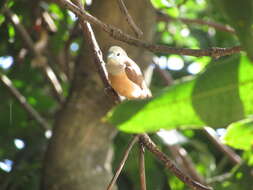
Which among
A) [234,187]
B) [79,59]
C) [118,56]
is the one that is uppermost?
[79,59]

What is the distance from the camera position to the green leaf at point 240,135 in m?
1.02

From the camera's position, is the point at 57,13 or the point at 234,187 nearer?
the point at 234,187

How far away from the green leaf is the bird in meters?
0.58

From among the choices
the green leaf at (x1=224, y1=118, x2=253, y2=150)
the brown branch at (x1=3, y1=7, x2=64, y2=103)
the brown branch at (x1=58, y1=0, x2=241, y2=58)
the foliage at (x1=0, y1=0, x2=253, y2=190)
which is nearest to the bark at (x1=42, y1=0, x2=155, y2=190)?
the foliage at (x1=0, y1=0, x2=253, y2=190)

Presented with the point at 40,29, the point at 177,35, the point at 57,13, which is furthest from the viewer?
the point at 177,35

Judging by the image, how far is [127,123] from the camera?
2.40 ft

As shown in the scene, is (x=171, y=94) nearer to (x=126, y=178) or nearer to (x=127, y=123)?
(x=127, y=123)

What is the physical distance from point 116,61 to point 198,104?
39.6 inches

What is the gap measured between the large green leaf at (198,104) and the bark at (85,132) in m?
1.25

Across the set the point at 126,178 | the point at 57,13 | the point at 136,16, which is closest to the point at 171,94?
the point at 136,16

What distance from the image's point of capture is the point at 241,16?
69cm

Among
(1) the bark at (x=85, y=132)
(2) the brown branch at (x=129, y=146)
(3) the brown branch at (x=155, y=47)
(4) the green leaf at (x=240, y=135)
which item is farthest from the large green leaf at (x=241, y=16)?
(1) the bark at (x=85, y=132)

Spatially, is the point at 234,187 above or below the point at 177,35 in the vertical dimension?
below

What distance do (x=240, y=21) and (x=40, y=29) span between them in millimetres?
2147
